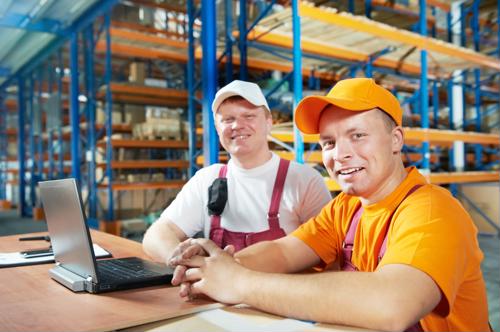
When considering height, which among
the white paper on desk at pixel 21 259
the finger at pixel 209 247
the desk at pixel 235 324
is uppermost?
the finger at pixel 209 247

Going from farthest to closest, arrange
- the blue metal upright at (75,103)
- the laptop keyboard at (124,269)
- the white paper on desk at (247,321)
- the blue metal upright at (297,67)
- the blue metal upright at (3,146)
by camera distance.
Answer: the blue metal upright at (3,146), the blue metal upright at (75,103), the blue metal upright at (297,67), the laptop keyboard at (124,269), the white paper on desk at (247,321)

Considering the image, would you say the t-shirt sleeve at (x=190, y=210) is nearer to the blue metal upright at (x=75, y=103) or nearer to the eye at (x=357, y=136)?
the eye at (x=357, y=136)

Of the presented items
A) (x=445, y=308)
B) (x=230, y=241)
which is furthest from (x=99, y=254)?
(x=445, y=308)

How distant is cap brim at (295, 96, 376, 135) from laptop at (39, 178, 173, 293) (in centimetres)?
79

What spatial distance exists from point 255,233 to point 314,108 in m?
1.06

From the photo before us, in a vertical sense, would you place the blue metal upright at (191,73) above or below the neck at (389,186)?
above

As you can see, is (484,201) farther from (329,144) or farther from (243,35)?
(329,144)

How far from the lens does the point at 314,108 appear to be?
1.61 m

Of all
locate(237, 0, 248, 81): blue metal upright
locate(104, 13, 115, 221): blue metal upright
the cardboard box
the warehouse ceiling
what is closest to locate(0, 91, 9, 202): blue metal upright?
the warehouse ceiling

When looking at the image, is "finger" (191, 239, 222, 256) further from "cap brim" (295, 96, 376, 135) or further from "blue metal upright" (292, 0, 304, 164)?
"blue metal upright" (292, 0, 304, 164)

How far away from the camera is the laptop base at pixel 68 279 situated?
64.4 inches

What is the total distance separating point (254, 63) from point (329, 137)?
19.5 ft

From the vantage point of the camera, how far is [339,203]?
1819 millimetres

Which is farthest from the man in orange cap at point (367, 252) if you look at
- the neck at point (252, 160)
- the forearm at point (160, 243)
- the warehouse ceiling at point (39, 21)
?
the warehouse ceiling at point (39, 21)
